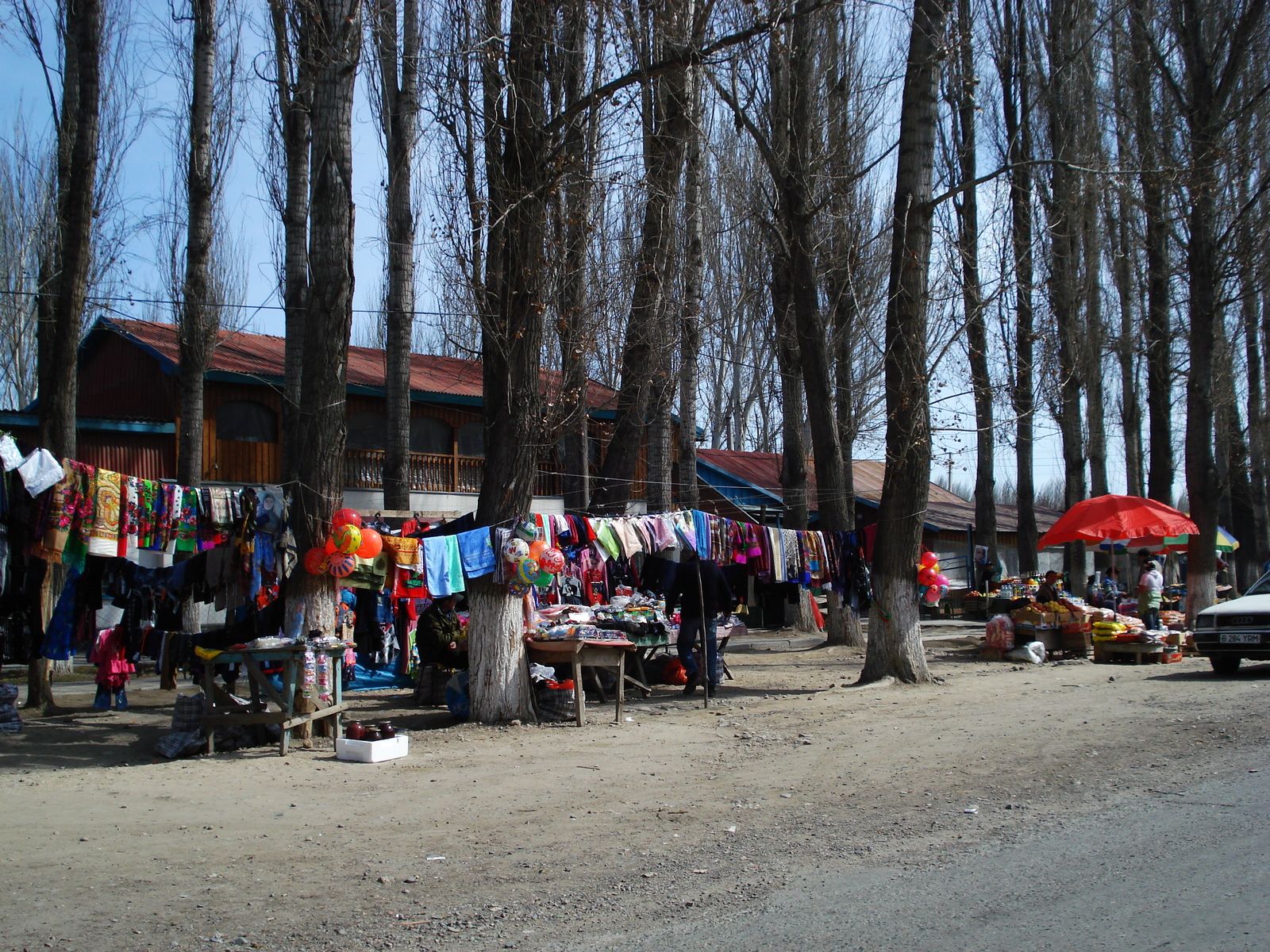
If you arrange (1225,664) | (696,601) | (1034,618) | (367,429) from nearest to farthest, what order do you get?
(696,601) → (1225,664) → (1034,618) → (367,429)

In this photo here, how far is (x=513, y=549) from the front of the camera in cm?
975

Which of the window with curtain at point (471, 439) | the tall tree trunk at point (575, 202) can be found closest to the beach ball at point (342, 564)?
the tall tree trunk at point (575, 202)

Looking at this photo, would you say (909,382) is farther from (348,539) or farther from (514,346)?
(348,539)

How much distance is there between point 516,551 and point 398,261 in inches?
349

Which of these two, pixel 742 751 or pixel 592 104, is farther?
pixel 592 104

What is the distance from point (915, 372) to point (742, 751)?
5.95 meters

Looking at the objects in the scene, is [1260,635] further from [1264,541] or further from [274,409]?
[1264,541]

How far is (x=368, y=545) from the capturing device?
9.45 metres

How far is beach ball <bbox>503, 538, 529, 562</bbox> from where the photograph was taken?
31.9ft

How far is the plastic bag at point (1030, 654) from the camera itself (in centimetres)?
1628

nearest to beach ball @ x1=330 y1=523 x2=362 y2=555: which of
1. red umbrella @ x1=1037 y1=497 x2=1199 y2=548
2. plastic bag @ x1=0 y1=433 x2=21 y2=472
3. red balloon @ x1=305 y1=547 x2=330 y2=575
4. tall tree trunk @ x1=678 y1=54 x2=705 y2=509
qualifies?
red balloon @ x1=305 y1=547 x2=330 y2=575

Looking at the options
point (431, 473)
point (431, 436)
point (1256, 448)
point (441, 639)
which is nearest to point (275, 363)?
point (431, 436)

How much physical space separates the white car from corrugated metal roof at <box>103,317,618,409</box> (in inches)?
456

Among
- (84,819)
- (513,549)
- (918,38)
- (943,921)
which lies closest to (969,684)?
(513,549)
